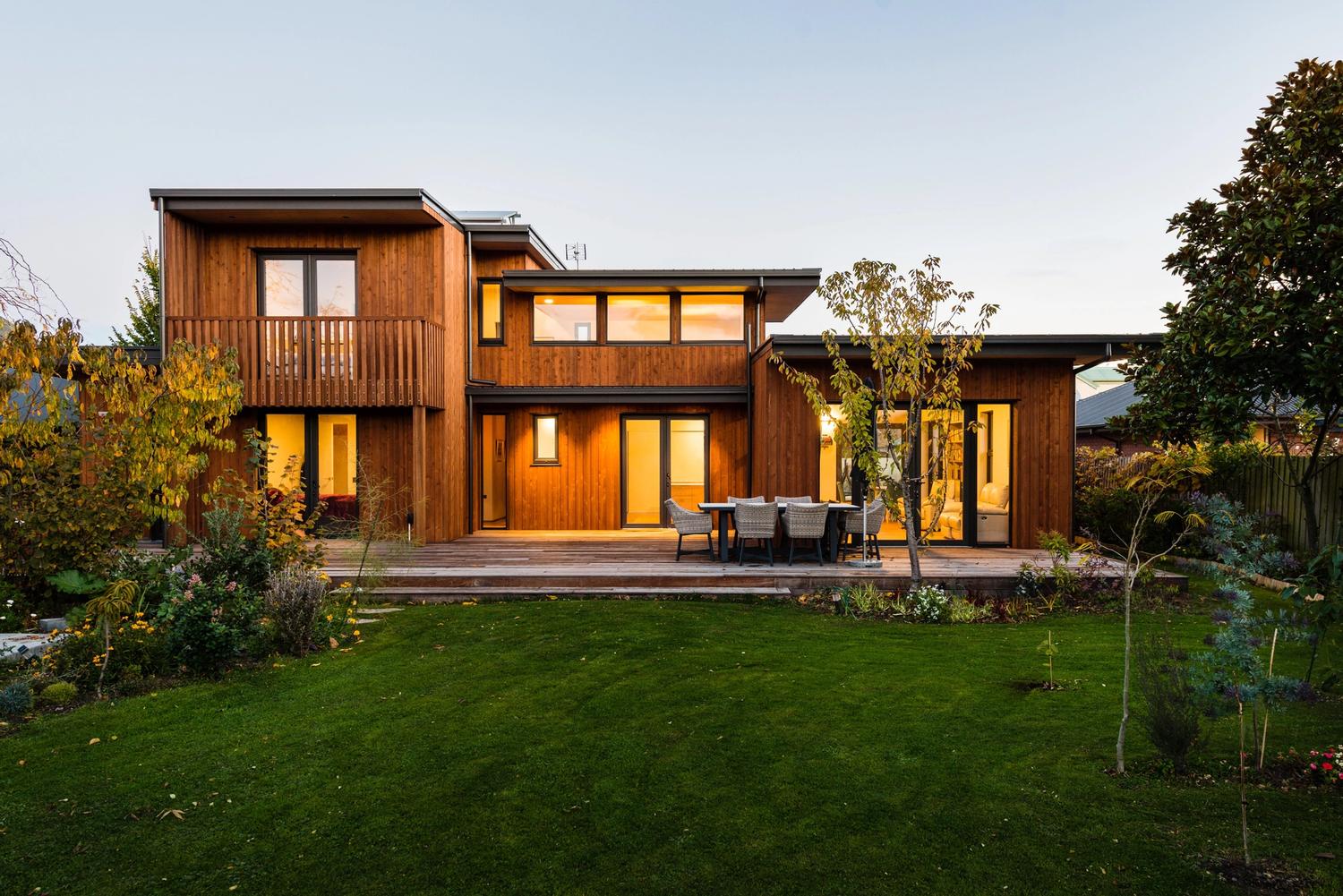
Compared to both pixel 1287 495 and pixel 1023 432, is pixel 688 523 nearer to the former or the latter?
pixel 1023 432

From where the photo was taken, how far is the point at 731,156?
88.0 feet

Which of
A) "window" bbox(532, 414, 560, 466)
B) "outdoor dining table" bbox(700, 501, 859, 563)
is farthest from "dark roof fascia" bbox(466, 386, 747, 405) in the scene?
"outdoor dining table" bbox(700, 501, 859, 563)

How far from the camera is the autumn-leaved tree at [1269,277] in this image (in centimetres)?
490

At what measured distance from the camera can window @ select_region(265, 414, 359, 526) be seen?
11.8m

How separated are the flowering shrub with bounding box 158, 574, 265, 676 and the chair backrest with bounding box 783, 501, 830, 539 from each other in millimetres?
6083

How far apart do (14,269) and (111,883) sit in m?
4.83

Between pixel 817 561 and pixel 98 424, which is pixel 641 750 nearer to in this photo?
pixel 817 561

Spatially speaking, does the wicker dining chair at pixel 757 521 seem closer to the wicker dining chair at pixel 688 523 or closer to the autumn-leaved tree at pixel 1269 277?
the wicker dining chair at pixel 688 523

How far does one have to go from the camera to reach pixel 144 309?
24.2 metres

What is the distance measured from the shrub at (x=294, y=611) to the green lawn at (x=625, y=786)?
288mm

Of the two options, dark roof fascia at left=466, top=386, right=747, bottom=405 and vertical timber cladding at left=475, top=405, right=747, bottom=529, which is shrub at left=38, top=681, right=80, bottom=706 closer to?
dark roof fascia at left=466, top=386, right=747, bottom=405

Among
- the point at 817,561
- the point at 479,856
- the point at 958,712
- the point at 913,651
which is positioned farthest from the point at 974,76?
the point at 479,856

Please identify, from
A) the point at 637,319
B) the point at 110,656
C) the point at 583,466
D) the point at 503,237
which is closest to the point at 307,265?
the point at 503,237

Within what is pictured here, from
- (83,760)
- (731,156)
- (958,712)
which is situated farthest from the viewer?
(731,156)
